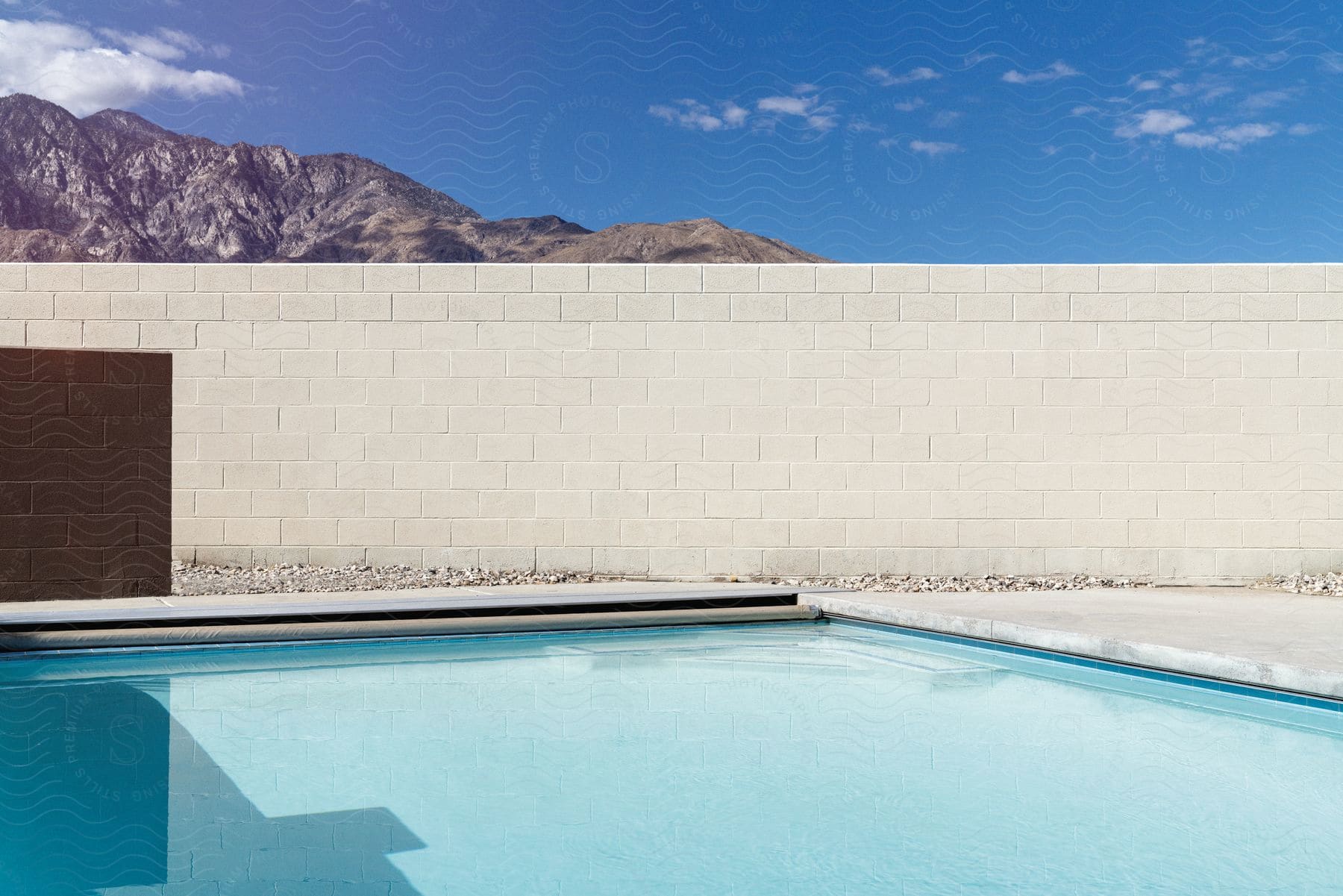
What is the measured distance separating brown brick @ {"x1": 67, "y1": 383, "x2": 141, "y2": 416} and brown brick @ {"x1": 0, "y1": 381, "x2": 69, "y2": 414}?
6 centimetres

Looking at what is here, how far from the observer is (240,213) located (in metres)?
40.3

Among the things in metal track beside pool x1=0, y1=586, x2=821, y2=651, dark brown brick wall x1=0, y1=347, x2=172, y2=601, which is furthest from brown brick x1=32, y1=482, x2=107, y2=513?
metal track beside pool x1=0, y1=586, x2=821, y2=651

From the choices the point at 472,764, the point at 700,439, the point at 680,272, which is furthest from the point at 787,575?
the point at 472,764

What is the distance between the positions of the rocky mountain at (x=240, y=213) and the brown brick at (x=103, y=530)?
2907 cm

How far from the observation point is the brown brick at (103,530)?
17.7 feet

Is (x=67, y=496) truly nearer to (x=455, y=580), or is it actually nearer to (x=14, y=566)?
(x=14, y=566)

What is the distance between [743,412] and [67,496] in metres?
3.89

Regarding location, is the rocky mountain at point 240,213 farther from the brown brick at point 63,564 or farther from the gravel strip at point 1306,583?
the brown brick at point 63,564

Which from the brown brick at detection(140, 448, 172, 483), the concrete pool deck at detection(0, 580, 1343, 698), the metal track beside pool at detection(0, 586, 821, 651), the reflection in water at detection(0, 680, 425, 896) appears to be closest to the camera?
the reflection in water at detection(0, 680, 425, 896)

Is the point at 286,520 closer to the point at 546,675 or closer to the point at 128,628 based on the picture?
the point at 128,628

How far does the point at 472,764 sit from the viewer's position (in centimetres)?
304

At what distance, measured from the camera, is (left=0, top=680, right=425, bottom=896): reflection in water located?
2123 mm

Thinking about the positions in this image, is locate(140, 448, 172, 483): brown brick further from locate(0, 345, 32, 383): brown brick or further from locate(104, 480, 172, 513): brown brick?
locate(0, 345, 32, 383): brown brick

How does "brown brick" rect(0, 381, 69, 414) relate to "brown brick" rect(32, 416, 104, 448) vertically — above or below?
above
